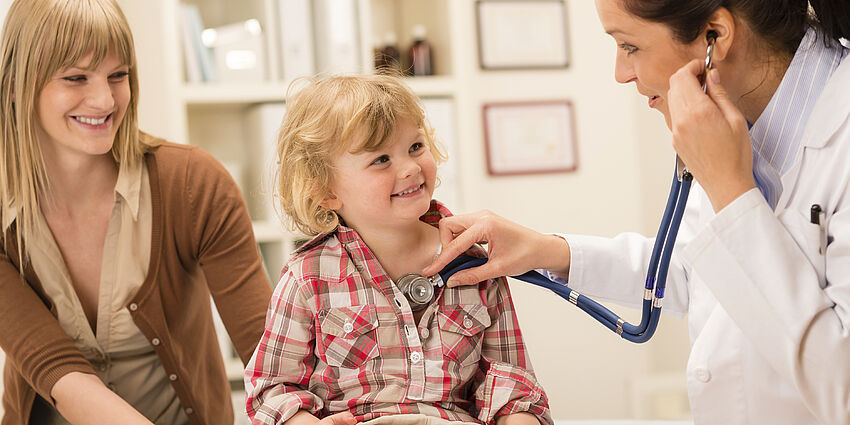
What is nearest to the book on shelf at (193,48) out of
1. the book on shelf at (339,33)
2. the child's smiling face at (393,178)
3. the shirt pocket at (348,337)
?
the book on shelf at (339,33)

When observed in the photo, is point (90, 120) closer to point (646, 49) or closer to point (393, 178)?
point (393, 178)

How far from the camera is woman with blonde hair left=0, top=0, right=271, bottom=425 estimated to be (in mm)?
1495

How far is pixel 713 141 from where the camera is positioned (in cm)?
107

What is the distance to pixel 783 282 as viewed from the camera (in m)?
1.05

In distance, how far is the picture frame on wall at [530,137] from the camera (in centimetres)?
338

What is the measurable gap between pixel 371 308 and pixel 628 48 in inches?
22.1

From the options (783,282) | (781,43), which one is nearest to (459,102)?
(781,43)

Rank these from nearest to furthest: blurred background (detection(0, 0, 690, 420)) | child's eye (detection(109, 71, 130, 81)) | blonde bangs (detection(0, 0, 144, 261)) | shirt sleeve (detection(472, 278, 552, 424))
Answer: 1. shirt sleeve (detection(472, 278, 552, 424))
2. blonde bangs (detection(0, 0, 144, 261))
3. child's eye (detection(109, 71, 130, 81))
4. blurred background (detection(0, 0, 690, 420))

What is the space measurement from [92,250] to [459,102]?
153 cm

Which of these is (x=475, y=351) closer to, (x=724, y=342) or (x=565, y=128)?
(x=724, y=342)

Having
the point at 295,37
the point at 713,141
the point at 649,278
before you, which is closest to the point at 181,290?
the point at 649,278

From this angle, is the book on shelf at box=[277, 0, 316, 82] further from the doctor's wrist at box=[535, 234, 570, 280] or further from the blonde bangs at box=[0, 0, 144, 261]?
the doctor's wrist at box=[535, 234, 570, 280]

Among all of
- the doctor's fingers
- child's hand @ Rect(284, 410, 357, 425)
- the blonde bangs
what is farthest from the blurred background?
the doctor's fingers

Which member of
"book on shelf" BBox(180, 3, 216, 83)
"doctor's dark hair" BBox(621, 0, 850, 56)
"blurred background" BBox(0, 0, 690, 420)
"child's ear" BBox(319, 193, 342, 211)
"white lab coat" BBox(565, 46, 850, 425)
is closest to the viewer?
"white lab coat" BBox(565, 46, 850, 425)
